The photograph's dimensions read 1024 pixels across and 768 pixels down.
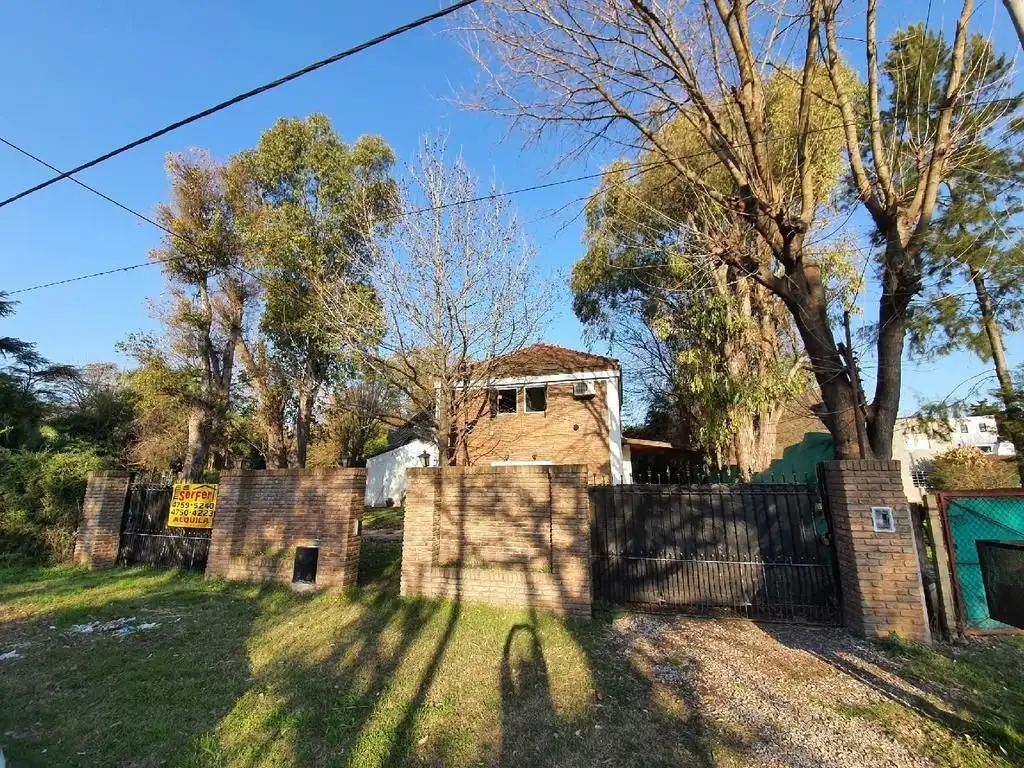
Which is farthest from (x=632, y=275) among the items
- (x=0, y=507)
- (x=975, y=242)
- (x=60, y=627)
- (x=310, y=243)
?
(x=0, y=507)

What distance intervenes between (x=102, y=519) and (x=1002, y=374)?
18.3 metres

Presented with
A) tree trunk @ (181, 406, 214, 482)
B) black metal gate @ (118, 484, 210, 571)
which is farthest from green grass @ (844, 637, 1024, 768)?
tree trunk @ (181, 406, 214, 482)

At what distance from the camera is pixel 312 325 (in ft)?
43.7

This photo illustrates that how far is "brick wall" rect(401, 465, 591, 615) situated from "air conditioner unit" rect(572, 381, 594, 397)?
875 centimetres

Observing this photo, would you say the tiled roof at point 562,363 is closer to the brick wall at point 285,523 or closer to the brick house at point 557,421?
the brick house at point 557,421

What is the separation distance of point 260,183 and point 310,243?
3519 mm

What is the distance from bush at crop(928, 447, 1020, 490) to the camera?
635 inches

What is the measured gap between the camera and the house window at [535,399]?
51.9 feet

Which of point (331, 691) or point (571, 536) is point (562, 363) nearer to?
point (571, 536)

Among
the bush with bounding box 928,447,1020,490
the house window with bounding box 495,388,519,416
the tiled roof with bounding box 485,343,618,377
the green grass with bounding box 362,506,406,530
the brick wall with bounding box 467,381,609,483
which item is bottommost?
the green grass with bounding box 362,506,406,530

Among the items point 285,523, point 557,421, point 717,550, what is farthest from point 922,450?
point 285,523

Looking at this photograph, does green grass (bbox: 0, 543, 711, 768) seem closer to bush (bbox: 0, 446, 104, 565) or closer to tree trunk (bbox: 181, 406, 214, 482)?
bush (bbox: 0, 446, 104, 565)

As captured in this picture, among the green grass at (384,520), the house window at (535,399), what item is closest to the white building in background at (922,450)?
the house window at (535,399)

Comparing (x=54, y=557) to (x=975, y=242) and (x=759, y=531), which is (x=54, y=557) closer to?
(x=759, y=531)
